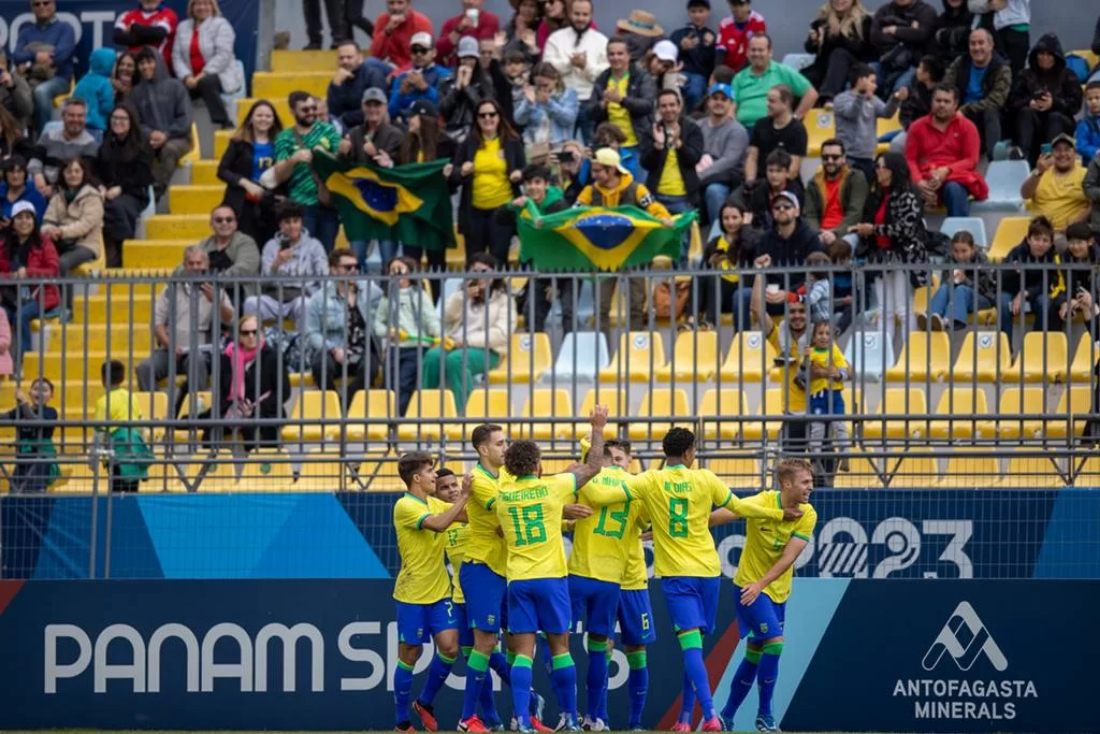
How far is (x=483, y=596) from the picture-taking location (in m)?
13.5

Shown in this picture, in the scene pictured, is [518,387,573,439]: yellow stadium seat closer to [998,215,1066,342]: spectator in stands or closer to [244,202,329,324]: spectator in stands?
[244,202,329,324]: spectator in stands

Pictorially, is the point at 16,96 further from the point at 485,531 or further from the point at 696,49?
the point at 485,531

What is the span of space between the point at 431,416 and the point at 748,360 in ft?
8.85

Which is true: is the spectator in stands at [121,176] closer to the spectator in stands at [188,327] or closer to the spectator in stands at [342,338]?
the spectator in stands at [188,327]

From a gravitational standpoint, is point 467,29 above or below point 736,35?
above

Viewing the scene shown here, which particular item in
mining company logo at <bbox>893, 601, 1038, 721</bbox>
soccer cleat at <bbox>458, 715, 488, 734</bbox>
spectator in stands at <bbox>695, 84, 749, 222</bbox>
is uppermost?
spectator in stands at <bbox>695, 84, 749, 222</bbox>

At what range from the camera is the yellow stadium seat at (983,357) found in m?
16.1

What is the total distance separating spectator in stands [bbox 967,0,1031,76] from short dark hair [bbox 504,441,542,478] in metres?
9.77

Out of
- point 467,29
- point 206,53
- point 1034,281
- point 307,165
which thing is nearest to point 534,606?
point 1034,281

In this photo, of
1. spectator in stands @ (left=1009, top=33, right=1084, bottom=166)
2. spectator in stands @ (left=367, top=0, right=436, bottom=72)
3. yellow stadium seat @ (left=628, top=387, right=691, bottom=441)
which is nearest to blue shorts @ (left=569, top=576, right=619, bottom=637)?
yellow stadium seat @ (left=628, top=387, right=691, bottom=441)

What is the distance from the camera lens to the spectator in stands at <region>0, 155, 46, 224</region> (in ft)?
70.4

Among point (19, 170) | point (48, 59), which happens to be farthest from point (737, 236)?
point (48, 59)

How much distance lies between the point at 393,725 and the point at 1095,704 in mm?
5028

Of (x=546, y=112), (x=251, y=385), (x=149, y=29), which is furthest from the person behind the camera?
(x=149, y=29)
